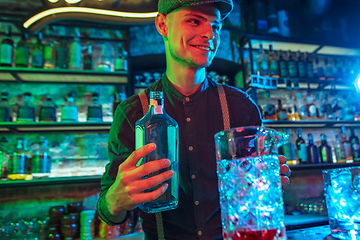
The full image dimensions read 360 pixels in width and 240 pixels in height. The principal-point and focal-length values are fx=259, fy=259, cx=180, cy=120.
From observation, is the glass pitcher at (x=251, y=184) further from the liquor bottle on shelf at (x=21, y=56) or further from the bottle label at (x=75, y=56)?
the liquor bottle on shelf at (x=21, y=56)

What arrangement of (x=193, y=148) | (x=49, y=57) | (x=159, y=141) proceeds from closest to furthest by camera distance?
(x=159, y=141) < (x=193, y=148) < (x=49, y=57)

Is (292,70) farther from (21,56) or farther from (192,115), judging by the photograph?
(21,56)

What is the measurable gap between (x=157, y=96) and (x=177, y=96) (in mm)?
474

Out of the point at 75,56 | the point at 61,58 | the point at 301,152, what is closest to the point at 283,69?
the point at 301,152

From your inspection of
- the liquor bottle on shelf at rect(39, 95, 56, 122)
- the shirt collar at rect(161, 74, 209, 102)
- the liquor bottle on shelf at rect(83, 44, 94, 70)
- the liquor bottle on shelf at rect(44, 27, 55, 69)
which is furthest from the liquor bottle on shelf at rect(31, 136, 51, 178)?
the shirt collar at rect(161, 74, 209, 102)

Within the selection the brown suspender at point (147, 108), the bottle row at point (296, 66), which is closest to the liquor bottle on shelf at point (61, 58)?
the brown suspender at point (147, 108)

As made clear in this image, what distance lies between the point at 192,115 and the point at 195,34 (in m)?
0.30

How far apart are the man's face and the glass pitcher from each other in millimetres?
462

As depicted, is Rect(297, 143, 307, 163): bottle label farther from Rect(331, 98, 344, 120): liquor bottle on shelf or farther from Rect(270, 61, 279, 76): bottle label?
Rect(270, 61, 279, 76): bottle label

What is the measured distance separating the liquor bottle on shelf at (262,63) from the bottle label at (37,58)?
7.35 feet

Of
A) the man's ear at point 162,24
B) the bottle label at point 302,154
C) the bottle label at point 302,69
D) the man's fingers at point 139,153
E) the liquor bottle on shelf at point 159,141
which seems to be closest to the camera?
the man's fingers at point 139,153

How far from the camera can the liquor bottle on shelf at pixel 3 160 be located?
6.99ft

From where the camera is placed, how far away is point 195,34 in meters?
0.81

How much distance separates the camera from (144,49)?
2.57 meters
